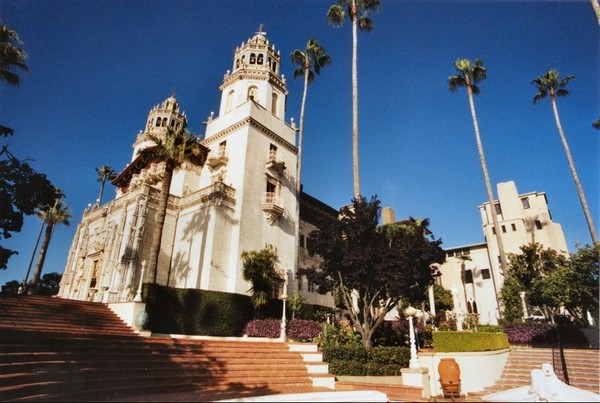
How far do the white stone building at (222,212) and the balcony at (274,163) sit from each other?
0.31 ft

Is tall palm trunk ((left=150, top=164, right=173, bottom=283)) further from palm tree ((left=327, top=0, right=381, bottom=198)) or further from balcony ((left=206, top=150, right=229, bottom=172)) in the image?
palm tree ((left=327, top=0, right=381, bottom=198))

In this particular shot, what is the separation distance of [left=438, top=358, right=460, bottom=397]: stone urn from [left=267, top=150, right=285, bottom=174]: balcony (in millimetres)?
20374

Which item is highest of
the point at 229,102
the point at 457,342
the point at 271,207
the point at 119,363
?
the point at 229,102

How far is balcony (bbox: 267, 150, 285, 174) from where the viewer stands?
28711mm

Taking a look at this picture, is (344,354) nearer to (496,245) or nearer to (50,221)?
(496,245)

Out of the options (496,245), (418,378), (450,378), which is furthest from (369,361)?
(496,245)

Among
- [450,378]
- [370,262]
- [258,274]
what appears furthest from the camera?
[258,274]

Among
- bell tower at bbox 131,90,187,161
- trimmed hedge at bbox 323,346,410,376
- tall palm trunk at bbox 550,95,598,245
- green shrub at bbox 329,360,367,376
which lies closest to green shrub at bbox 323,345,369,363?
trimmed hedge at bbox 323,346,410,376

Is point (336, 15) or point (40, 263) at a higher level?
point (336, 15)

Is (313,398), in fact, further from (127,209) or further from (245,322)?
(127,209)

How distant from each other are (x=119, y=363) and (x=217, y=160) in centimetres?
1961

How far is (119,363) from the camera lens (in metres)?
11.4

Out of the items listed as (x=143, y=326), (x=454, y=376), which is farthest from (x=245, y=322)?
(x=454, y=376)

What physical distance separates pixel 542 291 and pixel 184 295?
2319 centimetres
